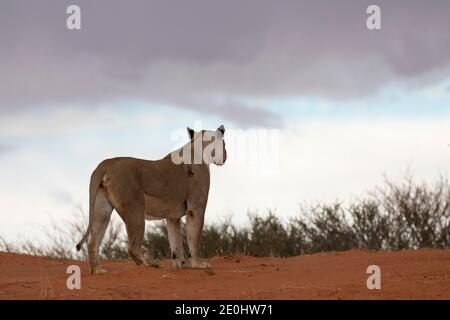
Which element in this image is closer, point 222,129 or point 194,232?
point 194,232

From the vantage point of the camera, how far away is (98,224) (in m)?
13.6

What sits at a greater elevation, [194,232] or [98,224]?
[98,224]

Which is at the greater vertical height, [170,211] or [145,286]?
[170,211]

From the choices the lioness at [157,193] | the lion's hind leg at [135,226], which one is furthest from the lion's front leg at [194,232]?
the lion's hind leg at [135,226]

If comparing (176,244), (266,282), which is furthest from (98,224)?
(266,282)

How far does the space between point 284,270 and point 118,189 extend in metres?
2.97

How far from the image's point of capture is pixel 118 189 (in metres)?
13.2

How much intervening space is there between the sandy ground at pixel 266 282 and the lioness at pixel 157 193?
713 mm

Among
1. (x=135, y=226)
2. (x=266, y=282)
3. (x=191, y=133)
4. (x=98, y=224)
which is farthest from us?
(x=191, y=133)

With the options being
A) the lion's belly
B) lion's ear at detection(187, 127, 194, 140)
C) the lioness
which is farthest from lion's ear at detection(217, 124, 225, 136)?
the lion's belly

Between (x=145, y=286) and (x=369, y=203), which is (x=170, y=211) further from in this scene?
(x=369, y=203)

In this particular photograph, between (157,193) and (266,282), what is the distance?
8.16ft

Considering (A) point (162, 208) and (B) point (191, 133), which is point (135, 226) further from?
(B) point (191, 133)
